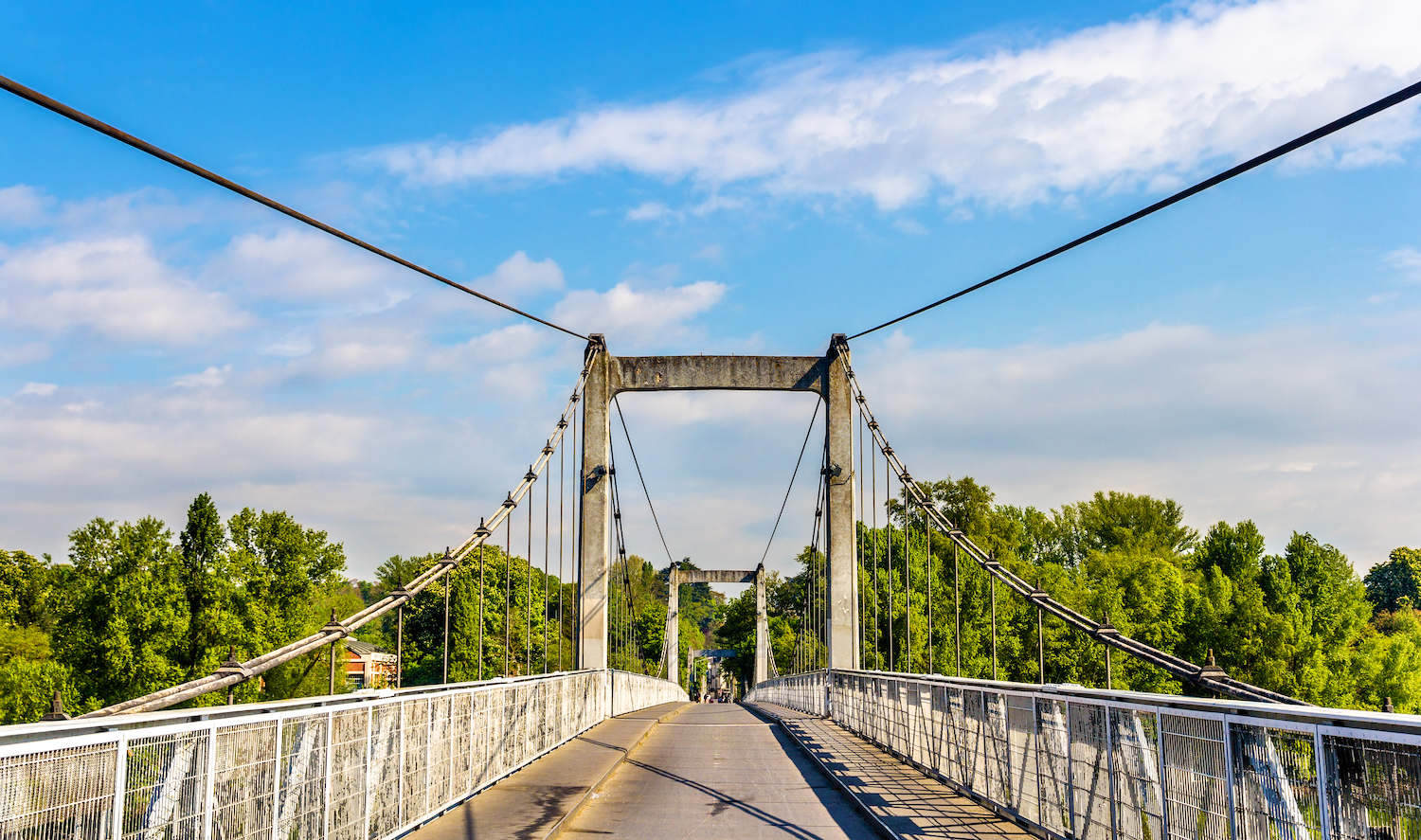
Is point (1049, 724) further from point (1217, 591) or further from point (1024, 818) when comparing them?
point (1217, 591)

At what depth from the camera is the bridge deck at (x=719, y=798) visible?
9039 millimetres

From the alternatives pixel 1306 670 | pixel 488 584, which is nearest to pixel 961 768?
pixel 1306 670

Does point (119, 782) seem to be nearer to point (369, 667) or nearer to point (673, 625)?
point (673, 625)

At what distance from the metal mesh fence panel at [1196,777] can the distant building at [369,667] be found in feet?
211

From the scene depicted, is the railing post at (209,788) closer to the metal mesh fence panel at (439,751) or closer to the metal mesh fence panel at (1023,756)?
the metal mesh fence panel at (439,751)

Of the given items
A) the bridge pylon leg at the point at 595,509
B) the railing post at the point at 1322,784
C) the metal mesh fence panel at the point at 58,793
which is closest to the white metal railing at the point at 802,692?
the bridge pylon leg at the point at 595,509

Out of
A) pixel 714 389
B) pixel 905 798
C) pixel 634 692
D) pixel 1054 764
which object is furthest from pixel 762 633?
pixel 1054 764

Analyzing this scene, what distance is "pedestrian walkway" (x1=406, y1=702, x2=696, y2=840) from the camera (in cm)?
859

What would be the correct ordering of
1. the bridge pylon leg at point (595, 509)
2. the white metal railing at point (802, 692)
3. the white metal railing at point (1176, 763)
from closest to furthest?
the white metal railing at point (1176, 763)
the bridge pylon leg at point (595, 509)
the white metal railing at point (802, 692)

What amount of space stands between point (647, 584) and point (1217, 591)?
110 meters

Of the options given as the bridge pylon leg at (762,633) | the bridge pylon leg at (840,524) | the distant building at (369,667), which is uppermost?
the bridge pylon leg at (840,524)

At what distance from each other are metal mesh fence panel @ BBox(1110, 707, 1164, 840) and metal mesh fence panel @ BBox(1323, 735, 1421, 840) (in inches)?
67.7

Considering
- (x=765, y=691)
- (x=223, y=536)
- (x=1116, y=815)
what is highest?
(x=223, y=536)

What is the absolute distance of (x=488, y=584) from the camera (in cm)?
6356
